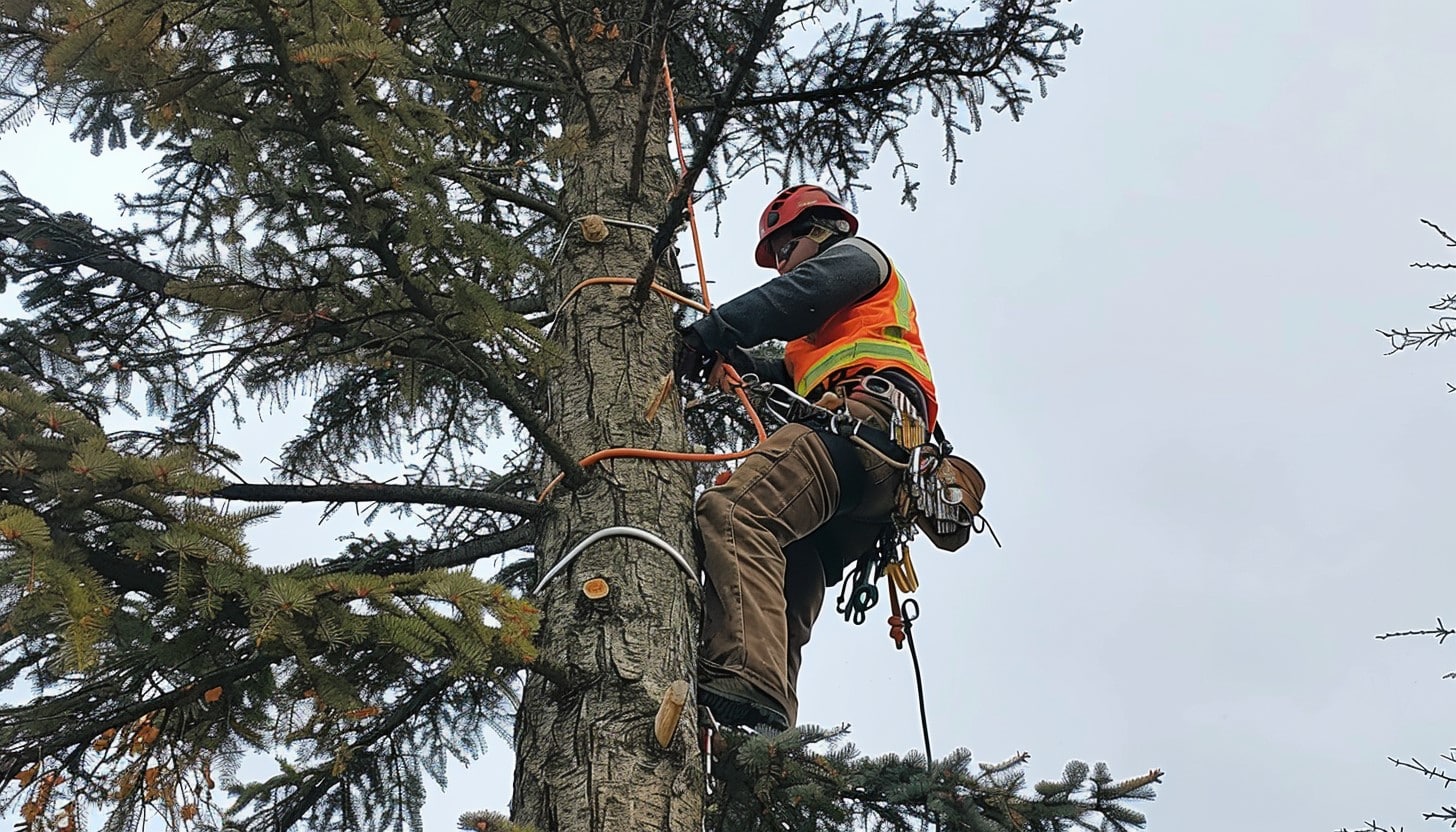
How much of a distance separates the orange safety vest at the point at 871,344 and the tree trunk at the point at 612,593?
483 mm

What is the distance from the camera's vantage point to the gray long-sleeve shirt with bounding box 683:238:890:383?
3.84 metres

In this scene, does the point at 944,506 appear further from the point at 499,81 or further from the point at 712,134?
the point at 499,81

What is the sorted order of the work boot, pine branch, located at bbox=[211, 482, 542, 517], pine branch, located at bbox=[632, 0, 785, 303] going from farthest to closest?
1. pine branch, located at bbox=[211, 482, 542, 517]
2. the work boot
3. pine branch, located at bbox=[632, 0, 785, 303]

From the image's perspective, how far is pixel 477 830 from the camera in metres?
2.43

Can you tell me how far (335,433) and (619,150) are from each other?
180cm

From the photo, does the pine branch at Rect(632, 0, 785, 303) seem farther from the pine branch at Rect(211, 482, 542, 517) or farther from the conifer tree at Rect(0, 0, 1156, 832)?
the pine branch at Rect(211, 482, 542, 517)

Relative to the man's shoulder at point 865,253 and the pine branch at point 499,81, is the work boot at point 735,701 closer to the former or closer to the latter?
the man's shoulder at point 865,253

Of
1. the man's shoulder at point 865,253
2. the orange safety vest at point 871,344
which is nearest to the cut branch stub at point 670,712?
the orange safety vest at point 871,344

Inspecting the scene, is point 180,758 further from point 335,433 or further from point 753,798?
point 335,433

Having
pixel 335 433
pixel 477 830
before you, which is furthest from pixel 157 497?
pixel 335 433

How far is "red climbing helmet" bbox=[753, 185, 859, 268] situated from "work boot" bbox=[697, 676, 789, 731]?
6.04 feet

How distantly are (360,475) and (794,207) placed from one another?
171 cm

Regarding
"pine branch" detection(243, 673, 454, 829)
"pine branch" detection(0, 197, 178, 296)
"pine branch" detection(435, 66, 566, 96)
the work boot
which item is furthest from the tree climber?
"pine branch" detection(0, 197, 178, 296)

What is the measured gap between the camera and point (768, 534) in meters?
3.50
